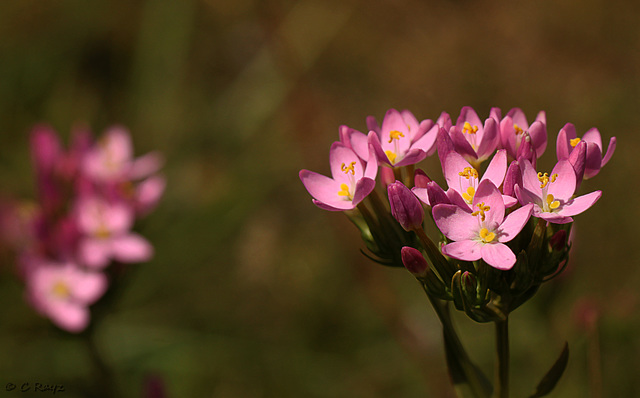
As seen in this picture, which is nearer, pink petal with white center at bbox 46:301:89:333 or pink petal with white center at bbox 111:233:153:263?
pink petal with white center at bbox 46:301:89:333

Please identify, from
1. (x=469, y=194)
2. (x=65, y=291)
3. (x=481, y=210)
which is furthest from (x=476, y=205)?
(x=65, y=291)

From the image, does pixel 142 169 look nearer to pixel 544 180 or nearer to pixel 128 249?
pixel 128 249

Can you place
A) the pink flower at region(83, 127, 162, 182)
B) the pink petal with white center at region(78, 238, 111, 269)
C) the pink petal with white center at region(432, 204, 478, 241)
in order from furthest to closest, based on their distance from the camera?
the pink flower at region(83, 127, 162, 182) < the pink petal with white center at region(78, 238, 111, 269) < the pink petal with white center at region(432, 204, 478, 241)

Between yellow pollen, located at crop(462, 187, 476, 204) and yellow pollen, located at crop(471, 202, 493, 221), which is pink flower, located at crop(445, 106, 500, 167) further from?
yellow pollen, located at crop(471, 202, 493, 221)

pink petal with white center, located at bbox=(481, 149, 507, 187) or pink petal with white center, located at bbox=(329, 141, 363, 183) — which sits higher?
pink petal with white center, located at bbox=(329, 141, 363, 183)

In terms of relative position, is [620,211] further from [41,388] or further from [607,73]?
[41,388]

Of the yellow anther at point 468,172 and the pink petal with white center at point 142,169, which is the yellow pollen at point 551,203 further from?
the pink petal with white center at point 142,169

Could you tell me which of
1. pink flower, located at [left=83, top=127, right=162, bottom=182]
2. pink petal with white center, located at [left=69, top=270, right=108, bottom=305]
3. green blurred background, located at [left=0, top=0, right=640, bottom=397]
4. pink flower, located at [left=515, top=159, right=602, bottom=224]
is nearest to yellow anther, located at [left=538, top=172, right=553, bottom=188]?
pink flower, located at [left=515, top=159, right=602, bottom=224]

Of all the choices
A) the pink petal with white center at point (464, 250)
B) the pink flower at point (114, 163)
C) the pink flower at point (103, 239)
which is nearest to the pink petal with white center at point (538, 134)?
the pink petal with white center at point (464, 250)
